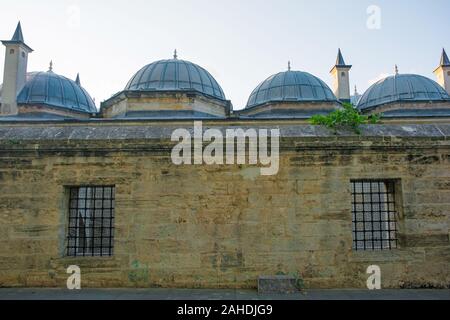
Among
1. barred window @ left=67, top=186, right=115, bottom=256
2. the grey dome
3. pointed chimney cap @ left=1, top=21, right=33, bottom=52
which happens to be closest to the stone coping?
barred window @ left=67, top=186, right=115, bottom=256

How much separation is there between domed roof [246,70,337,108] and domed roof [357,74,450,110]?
2.91 metres

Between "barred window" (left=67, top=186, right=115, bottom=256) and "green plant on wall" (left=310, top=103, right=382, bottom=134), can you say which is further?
"green plant on wall" (left=310, top=103, right=382, bottom=134)

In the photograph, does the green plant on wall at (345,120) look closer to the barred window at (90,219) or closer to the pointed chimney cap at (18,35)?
the barred window at (90,219)

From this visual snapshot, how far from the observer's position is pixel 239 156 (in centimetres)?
631

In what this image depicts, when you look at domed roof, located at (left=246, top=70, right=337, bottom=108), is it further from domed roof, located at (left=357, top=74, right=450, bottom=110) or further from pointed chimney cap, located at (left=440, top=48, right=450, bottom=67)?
pointed chimney cap, located at (left=440, top=48, right=450, bottom=67)

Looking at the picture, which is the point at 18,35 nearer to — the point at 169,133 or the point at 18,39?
the point at 18,39

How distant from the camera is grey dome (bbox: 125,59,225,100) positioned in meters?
17.5

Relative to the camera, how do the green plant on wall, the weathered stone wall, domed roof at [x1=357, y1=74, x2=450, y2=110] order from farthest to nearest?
domed roof at [x1=357, y1=74, x2=450, y2=110], the green plant on wall, the weathered stone wall

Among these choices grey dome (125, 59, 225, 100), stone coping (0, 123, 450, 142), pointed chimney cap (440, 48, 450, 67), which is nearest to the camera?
stone coping (0, 123, 450, 142)

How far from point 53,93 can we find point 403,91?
1920 cm

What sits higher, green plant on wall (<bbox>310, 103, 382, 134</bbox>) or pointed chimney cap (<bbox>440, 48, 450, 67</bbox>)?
pointed chimney cap (<bbox>440, 48, 450, 67</bbox>)

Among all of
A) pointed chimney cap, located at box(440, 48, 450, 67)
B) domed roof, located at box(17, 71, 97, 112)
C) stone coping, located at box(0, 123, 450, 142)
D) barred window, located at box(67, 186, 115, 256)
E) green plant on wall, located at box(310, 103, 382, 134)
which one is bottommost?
barred window, located at box(67, 186, 115, 256)

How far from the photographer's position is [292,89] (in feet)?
62.3
